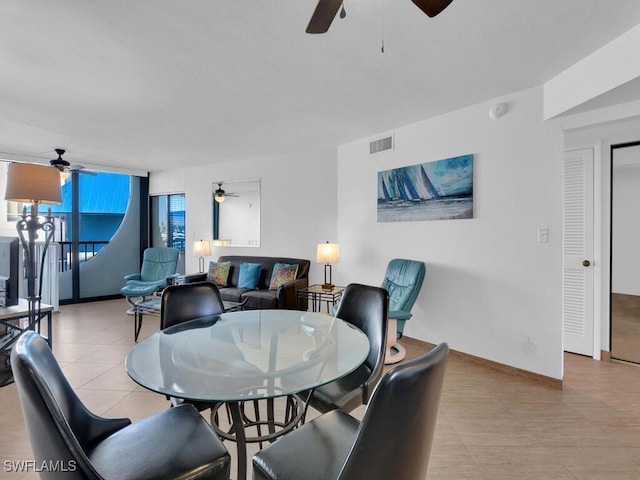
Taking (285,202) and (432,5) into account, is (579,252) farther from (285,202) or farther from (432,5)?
(285,202)

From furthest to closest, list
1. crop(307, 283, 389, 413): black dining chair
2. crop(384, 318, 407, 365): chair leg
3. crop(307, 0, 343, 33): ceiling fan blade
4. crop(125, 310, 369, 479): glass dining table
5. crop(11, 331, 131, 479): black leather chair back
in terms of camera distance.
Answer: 1. crop(384, 318, 407, 365): chair leg
2. crop(307, 283, 389, 413): black dining chair
3. crop(307, 0, 343, 33): ceiling fan blade
4. crop(125, 310, 369, 479): glass dining table
5. crop(11, 331, 131, 479): black leather chair back

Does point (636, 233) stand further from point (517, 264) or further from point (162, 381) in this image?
point (162, 381)

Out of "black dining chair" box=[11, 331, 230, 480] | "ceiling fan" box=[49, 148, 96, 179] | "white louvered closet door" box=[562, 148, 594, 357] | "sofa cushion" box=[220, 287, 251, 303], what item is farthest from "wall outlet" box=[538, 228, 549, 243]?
"ceiling fan" box=[49, 148, 96, 179]

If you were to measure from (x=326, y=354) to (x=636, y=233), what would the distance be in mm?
3412

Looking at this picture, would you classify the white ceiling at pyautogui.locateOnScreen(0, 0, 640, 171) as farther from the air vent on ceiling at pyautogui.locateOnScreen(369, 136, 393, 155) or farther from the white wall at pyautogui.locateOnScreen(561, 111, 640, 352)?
the white wall at pyautogui.locateOnScreen(561, 111, 640, 352)

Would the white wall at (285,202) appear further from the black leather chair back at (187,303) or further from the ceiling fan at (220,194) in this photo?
the black leather chair back at (187,303)

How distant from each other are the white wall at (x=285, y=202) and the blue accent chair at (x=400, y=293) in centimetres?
131

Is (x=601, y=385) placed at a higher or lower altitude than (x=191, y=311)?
lower

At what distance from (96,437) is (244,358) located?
23.3 inches

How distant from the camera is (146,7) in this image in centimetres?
175

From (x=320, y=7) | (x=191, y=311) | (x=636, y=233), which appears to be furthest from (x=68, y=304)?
(x=636, y=233)

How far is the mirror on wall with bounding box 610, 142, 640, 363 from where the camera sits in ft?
10.2

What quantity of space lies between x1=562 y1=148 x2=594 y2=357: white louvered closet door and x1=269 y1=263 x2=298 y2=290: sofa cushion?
3.17 metres

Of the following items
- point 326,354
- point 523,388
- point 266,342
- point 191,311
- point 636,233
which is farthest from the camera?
point 636,233
